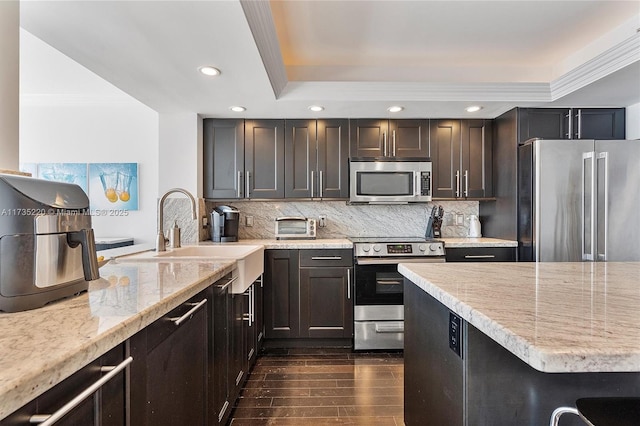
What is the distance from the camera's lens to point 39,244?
2.99 feet

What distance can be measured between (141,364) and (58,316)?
0.86 ft

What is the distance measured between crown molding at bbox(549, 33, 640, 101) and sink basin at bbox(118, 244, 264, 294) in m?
2.78

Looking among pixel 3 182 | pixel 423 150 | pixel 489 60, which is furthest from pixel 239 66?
pixel 489 60

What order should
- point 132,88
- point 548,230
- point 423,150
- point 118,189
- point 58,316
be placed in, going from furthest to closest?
point 118,189 < point 423,150 < point 548,230 < point 132,88 < point 58,316

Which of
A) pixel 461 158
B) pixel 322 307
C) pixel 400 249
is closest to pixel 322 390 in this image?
pixel 322 307

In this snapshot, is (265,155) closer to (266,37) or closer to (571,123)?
(266,37)

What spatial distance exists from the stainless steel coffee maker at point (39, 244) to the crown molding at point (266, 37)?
115 centimetres

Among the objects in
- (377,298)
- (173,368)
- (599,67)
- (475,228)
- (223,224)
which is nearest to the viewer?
(173,368)

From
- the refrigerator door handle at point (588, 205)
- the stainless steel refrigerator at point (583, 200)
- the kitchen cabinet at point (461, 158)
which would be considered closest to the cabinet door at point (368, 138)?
the kitchen cabinet at point (461, 158)

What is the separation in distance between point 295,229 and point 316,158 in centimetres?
74

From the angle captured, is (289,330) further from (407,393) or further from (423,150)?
(423,150)

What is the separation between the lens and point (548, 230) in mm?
2832

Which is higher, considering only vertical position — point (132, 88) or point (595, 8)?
point (595, 8)

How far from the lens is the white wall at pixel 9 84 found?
3.87 feet
